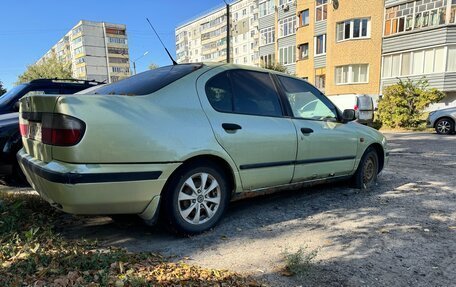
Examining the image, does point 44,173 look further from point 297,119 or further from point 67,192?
point 297,119

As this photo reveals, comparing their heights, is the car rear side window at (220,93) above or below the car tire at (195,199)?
above

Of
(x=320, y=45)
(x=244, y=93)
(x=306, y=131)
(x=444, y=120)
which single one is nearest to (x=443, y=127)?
(x=444, y=120)

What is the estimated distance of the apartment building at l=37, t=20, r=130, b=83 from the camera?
91750mm

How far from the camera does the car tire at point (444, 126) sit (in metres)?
14.4

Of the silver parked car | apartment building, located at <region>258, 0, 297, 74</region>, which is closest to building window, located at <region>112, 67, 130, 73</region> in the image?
apartment building, located at <region>258, 0, 297, 74</region>

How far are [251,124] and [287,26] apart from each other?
31.8 metres

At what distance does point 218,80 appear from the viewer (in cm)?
368

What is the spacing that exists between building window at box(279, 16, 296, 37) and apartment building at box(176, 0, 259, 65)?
88.1 feet

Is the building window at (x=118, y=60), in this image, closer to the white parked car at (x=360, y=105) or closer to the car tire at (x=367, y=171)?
the white parked car at (x=360, y=105)

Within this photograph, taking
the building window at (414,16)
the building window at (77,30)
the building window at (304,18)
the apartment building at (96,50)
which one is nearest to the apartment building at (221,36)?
the apartment building at (96,50)

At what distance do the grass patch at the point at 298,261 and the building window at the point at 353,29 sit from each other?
2609 centimetres

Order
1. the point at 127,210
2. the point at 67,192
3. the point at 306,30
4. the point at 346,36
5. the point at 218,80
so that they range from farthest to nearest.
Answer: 1. the point at 306,30
2. the point at 346,36
3. the point at 218,80
4. the point at 127,210
5. the point at 67,192

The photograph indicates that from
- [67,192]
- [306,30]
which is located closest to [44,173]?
[67,192]

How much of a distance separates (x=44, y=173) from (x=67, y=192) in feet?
1.05
